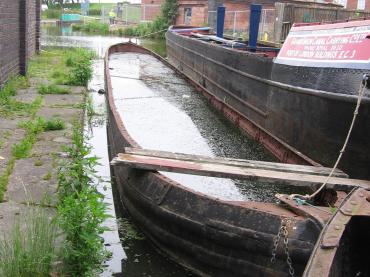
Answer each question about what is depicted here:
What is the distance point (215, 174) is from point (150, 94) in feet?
28.1

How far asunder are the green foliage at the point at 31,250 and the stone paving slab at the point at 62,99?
634 centimetres

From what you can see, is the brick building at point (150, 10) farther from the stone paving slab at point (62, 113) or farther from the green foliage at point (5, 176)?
the green foliage at point (5, 176)

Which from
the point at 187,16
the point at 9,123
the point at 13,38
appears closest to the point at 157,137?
the point at 9,123

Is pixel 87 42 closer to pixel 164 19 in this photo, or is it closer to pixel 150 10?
pixel 164 19

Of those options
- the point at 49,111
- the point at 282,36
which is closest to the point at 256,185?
the point at 49,111

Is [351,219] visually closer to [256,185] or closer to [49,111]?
[256,185]

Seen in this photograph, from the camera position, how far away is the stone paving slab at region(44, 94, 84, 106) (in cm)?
1019

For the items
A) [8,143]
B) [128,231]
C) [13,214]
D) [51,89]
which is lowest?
[128,231]

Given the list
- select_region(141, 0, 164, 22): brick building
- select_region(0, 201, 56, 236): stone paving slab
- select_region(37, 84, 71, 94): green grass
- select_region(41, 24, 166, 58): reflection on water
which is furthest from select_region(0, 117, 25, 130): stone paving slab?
select_region(141, 0, 164, 22): brick building

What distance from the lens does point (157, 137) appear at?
30.4 ft

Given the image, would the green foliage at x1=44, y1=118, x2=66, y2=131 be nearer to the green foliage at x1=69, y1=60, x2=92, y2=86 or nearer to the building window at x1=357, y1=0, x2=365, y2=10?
the green foliage at x1=69, y1=60, x2=92, y2=86

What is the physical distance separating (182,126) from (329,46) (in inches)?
163

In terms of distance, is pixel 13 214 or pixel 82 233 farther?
pixel 13 214

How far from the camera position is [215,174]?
5.10 m
